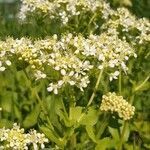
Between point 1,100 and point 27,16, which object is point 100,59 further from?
point 27,16

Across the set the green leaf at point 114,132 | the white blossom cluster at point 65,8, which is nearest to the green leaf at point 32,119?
the green leaf at point 114,132

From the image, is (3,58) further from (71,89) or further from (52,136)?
(52,136)

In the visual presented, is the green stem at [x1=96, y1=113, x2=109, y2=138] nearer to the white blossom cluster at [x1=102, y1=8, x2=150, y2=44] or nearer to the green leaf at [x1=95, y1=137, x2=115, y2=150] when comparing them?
the green leaf at [x1=95, y1=137, x2=115, y2=150]

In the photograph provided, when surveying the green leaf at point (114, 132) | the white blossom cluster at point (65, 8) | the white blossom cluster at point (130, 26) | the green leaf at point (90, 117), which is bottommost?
the green leaf at point (114, 132)

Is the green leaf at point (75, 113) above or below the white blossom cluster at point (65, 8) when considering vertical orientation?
below

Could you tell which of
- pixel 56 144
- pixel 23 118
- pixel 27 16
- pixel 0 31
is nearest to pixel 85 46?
pixel 56 144

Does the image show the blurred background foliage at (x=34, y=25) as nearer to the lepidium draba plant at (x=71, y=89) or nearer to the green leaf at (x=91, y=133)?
the lepidium draba plant at (x=71, y=89)

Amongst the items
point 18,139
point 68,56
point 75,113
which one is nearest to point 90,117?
point 75,113
